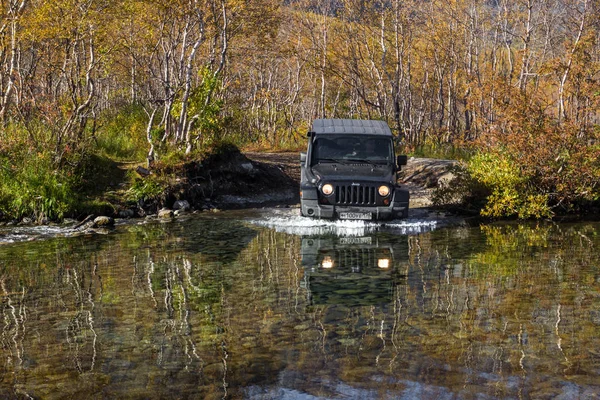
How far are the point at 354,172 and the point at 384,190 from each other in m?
0.78

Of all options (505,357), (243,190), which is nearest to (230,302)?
(505,357)

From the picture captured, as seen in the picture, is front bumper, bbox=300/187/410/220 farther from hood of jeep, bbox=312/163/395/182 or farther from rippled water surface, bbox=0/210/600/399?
rippled water surface, bbox=0/210/600/399

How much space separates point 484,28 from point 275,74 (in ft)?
44.3

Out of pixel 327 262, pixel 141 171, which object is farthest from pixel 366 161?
pixel 141 171

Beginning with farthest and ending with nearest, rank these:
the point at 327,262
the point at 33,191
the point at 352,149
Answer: the point at 33,191, the point at 352,149, the point at 327,262

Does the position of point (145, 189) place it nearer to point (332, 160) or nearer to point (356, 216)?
point (332, 160)

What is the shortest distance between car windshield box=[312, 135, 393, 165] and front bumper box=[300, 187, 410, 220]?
3.72 feet

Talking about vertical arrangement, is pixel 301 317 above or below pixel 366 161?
below

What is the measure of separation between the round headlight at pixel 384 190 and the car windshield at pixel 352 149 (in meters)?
1.04

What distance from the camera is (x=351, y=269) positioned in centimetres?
1135

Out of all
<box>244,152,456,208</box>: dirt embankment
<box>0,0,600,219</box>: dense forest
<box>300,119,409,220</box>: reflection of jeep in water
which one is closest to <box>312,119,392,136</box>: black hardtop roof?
<box>300,119,409,220</box>: reflection of jeep in water

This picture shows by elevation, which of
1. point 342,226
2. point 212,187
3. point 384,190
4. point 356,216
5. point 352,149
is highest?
point 352,149

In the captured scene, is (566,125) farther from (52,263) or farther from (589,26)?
(589,26)

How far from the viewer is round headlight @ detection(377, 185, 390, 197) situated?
14930 millimetres
